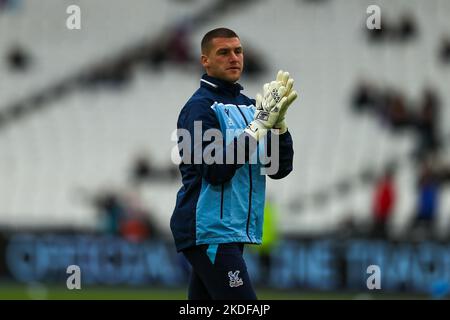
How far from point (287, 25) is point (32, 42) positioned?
493 centimetres

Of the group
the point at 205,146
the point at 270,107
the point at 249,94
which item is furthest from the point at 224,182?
the point at 249,94

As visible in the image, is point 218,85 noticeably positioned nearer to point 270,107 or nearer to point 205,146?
point 270,107

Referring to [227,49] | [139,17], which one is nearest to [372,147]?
[139,17]

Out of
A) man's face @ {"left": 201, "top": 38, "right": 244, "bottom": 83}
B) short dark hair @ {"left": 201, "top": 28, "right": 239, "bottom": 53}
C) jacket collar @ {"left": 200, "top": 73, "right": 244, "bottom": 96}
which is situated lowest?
jacket collar @ {"left": 200, "top": 73, "right": 244, "bottom": 96}

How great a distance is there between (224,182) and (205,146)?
0.26 meters

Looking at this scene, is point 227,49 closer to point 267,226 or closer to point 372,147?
point 267,226

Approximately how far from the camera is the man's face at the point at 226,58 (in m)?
7.09

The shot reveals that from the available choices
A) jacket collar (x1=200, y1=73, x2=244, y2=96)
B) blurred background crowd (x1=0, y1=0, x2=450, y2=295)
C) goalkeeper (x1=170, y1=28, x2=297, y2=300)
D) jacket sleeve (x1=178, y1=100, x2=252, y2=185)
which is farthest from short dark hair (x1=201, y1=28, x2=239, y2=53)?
blurred background crowd (x1=0, y1=0, x2=450, y2=295)

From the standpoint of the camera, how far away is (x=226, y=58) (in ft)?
23.3

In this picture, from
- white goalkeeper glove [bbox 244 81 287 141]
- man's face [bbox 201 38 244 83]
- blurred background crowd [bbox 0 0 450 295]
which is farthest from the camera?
blurred background crowd [bbox 0 0 450 295]

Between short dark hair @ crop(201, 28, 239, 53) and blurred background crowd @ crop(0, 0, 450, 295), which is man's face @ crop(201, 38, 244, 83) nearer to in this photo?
short dark hair @ crop(201, 28, 239, 53)

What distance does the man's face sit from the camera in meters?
7.09

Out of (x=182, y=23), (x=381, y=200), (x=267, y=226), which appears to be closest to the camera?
(x=267, y=226)

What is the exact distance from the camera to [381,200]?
62.5 ft
